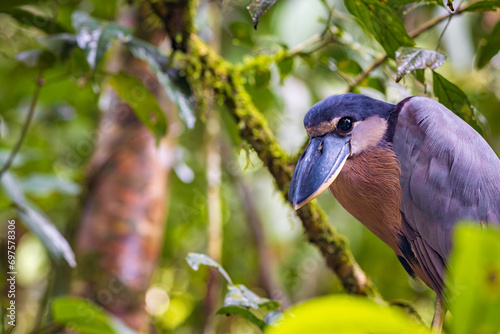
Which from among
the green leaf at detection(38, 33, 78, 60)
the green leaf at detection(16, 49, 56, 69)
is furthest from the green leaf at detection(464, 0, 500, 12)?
the green leaf at detection(16, 49, 56, 69)

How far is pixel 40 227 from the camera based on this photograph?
1.37 metres

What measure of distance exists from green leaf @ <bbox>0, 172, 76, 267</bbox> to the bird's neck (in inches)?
30.3

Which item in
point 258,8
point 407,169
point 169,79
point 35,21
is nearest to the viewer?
point 258,8

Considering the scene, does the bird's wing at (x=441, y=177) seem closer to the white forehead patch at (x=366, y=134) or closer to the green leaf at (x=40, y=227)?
the white forehead patch at (x=366, y=134)

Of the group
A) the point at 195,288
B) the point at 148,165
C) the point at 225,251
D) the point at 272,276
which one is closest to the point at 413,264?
the point at 148,165

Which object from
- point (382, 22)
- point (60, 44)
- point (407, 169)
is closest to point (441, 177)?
point (407, 169)

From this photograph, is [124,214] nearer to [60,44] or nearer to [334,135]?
[60,44]

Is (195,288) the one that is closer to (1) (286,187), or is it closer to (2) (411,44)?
(1) (286,187)

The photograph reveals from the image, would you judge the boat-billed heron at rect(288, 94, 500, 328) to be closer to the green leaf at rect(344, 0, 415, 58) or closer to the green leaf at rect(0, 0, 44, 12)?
the green leaf at rect(344, 0, 415, 58)

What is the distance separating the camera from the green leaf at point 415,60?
0.90 meters

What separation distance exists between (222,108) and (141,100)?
86 cm

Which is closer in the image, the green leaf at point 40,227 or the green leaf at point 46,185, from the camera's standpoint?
the green leaf at point 40,227

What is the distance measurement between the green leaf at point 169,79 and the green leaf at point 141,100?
8 centimetres

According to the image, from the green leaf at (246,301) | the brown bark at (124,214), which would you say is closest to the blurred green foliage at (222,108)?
the brown bark at (124,214)
